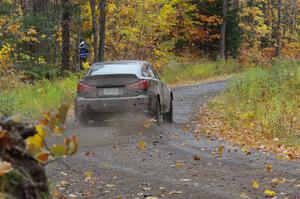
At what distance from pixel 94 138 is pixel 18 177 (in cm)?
864

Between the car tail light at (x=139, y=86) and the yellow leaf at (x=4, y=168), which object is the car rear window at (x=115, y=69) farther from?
the yellow leaf at (x=4, y=168)

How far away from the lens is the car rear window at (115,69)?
1305 cm

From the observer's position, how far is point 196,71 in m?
32.1

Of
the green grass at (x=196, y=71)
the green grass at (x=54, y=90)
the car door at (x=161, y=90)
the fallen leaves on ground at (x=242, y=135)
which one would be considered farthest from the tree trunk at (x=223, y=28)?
the car door at (x=161, y=90)

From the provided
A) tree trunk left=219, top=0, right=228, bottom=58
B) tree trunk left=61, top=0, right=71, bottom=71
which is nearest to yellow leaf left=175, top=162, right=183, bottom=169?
tree trunk left=61, top=0, right=71, bottom=71

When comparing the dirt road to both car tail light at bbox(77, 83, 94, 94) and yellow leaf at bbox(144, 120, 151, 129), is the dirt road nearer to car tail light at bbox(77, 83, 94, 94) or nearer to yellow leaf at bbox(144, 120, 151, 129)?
yellow leaf at bbox(144, 120, 151, 129)

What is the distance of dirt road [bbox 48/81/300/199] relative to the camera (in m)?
7.37

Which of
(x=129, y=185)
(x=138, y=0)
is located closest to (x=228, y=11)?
(x=138, y=0)

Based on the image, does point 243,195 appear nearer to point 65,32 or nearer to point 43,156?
point 43,156

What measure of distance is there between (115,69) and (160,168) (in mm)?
4792

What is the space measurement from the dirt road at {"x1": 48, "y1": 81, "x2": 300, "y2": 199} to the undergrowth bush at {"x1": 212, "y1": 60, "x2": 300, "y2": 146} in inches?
71.8

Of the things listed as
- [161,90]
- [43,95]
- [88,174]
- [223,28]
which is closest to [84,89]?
[161,90]

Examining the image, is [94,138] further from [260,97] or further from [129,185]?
[260,97]

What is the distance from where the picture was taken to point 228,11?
38.7 metres
